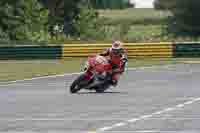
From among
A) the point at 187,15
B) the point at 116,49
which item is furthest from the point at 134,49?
the point at 187,15

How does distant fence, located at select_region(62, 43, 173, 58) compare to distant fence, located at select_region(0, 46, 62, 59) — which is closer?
distant fence, located at select_region(62, 43, 173, 58)

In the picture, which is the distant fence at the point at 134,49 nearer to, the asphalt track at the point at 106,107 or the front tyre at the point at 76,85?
the asphalt track at the point at 106,107

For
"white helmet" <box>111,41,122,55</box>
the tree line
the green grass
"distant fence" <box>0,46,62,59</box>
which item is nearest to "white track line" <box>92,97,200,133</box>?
"white helmet" <box>111,41,122,55</box>

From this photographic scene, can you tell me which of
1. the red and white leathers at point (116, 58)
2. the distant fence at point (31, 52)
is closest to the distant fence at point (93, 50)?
the distant fence at point (31, 52)

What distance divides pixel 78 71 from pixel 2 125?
21.5 meters

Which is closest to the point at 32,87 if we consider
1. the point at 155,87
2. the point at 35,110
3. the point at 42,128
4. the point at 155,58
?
the point at 155,87

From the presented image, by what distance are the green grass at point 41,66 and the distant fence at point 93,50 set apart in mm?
687

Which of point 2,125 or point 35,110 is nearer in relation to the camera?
point 2,125

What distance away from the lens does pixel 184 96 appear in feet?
82.4

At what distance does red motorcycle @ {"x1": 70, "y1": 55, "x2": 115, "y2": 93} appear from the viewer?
1057 inches

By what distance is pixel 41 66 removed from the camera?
4259 centimetres

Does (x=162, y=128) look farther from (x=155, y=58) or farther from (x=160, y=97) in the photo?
(x=155, y=58)

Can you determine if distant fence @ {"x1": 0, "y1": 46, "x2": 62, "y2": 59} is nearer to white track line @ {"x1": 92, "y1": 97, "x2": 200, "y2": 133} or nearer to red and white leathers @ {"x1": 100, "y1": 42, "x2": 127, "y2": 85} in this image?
red and white leathers @ {"x1": 100, "y1": 42, "x2": 127, "y2": 85}

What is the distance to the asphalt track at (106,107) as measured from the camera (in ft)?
55.5
